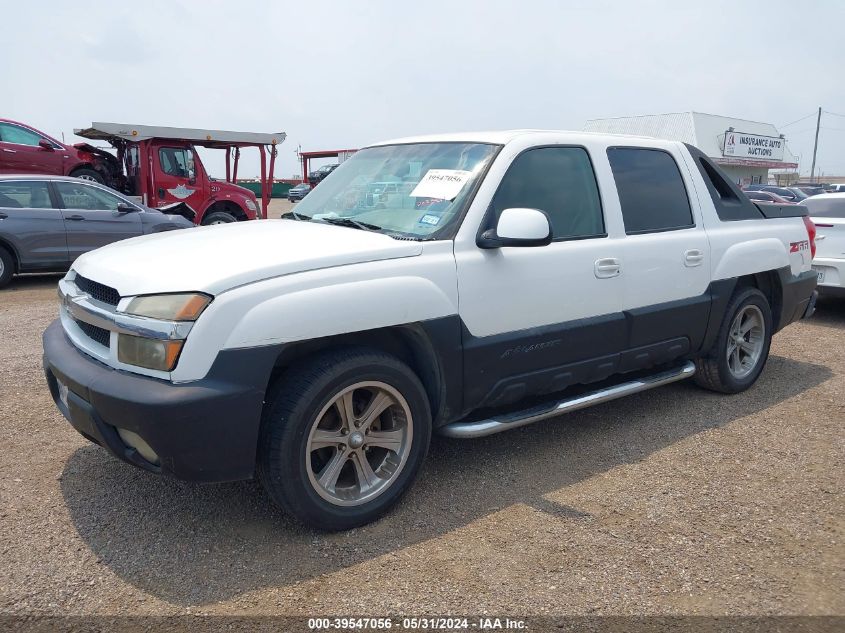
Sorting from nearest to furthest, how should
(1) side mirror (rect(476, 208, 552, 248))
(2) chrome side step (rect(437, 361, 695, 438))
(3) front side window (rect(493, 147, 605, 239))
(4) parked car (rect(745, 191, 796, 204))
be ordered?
(1) side mirror (rect(476, 208, 552, 248)) < (2) chrome side step (rect(437, 361, 695, 438)) < (3) front side window (rect(493, 147, 605, 239)) < (4) parked car (rect(745, 191, 796, 204))

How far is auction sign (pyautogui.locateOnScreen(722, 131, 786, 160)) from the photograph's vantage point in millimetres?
49250

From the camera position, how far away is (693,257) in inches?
176

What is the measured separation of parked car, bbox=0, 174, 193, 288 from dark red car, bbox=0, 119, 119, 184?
4.76 m

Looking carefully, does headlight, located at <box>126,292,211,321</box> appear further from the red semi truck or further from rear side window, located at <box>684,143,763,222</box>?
the red semi truck

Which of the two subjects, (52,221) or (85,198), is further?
(85,198)

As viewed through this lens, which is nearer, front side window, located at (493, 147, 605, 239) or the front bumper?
the front bumper

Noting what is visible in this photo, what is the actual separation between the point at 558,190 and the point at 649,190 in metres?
0.84

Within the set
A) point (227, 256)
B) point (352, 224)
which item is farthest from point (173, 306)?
point (352, 224)

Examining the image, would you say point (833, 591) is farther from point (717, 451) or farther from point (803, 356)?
point (803, 356)

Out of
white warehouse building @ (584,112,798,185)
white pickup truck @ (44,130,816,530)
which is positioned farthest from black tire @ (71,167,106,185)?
white warehouse building @ (584,112,798,185)

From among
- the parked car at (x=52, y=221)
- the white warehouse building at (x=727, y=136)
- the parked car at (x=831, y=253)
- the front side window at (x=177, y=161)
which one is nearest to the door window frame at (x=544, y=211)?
the parked car at (x=831, y=253)

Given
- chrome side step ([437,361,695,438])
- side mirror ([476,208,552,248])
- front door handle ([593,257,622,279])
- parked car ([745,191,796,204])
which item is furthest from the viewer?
parked car ([745,191,796,204])

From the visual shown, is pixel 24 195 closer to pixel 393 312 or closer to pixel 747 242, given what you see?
pixel 393 312

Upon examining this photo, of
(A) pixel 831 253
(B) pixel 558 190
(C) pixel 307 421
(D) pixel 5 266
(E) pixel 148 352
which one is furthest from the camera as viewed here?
(D) pixel 5 266
